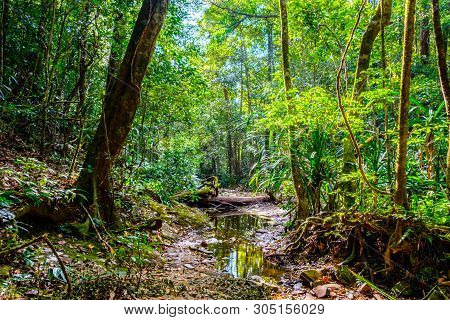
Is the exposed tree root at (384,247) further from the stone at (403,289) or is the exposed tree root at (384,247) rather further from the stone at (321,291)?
the stone at (321,291)

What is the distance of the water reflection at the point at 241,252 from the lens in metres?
4.05

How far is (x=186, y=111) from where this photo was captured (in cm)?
731

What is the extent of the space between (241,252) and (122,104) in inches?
114

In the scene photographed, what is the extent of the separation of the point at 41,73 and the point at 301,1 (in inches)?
198

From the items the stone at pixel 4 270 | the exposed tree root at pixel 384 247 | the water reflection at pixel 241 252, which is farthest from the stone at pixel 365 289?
the stone at pixel 4 270

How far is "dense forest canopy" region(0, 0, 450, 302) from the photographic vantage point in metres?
3.32

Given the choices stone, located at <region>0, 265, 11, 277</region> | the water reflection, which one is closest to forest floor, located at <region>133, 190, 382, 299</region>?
the water reflection

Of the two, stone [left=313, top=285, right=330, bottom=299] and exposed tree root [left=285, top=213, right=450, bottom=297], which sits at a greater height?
exposed tree root [left=285, top=213, right=450, bottom=297]

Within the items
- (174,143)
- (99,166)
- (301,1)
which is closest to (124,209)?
(99,166)

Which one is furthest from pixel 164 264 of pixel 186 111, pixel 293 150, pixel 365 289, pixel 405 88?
pixel 186 111

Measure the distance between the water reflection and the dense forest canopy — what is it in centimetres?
72

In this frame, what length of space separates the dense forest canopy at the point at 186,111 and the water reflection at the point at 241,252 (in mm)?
720

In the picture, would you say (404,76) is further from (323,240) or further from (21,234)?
(21,234)

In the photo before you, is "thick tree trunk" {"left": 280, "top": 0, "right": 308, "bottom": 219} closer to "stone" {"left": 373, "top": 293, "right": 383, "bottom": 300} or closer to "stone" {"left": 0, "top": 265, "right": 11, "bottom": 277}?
"stone" {"left": 373, "top": 293, "right": 383, "bottom": 300}
